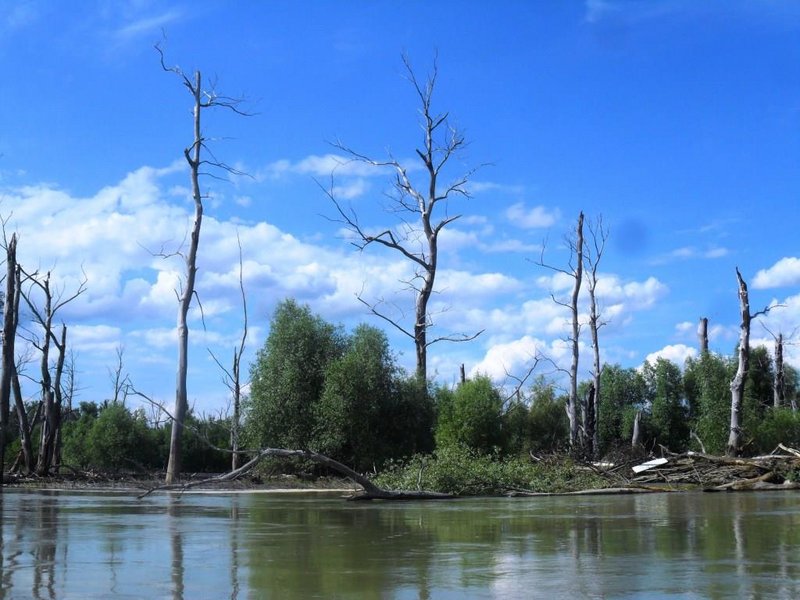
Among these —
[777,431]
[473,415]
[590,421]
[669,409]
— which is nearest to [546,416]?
[669,409]

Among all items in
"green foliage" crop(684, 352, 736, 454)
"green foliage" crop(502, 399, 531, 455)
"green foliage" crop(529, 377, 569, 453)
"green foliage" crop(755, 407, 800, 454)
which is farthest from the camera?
"green foliage" crop(529, 377, 569, 453)

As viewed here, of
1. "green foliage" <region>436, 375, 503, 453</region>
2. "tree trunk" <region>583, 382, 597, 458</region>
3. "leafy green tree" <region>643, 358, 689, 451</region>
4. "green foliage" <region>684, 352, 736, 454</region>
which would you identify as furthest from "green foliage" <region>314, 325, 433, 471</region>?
"leafy green tree" <region>643, 358, 689, 451</region>

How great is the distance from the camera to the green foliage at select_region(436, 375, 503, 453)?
34719mm

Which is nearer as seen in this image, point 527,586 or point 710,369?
point 527,586

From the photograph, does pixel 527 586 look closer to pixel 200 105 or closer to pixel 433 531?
pixel 433 531

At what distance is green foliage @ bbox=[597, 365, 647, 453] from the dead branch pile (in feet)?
85.7

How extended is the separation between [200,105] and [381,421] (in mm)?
13751

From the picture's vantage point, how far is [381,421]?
115 feet

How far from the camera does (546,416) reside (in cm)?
5562

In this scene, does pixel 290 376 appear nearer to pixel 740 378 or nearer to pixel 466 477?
pixel 466 477

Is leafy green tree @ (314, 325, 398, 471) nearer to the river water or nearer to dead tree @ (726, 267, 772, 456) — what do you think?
dead tree @ (726, 267, 772, 456)

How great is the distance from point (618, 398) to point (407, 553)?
4768 cm

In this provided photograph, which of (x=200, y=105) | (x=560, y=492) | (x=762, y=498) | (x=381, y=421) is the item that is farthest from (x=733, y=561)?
(x=200, y=105)

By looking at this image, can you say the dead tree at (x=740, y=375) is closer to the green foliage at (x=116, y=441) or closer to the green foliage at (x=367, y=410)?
the green foliage at (x=367, y=410)
